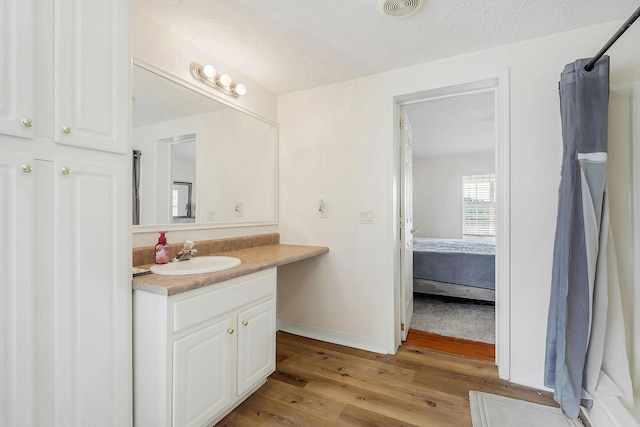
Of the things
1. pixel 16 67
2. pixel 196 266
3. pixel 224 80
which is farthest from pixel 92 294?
pixel 224 80

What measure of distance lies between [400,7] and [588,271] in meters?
1.71

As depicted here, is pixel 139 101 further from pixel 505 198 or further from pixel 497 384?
pixel 497 384

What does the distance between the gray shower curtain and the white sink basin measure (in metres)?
1.84

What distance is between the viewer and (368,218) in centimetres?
247

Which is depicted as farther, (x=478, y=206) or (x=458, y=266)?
(x=478, y=206)

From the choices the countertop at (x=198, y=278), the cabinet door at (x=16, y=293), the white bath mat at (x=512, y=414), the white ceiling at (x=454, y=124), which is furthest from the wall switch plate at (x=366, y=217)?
the cabinet door at (x=16, y=293)

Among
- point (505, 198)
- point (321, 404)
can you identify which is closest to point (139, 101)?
point (321, 404)

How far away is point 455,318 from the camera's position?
3.16 m

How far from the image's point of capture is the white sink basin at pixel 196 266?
1464mm

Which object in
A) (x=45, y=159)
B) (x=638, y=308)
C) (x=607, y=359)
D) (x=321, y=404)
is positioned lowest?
(x=321, y=404)

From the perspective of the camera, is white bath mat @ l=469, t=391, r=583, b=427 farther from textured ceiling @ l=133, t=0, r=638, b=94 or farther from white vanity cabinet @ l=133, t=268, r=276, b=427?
textured ceiling @ l=133, t=0, r=638, b=94

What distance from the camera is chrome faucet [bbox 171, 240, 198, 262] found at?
1.85 meters

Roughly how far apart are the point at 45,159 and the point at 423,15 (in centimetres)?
193

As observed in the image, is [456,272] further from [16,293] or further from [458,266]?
[16,293]
